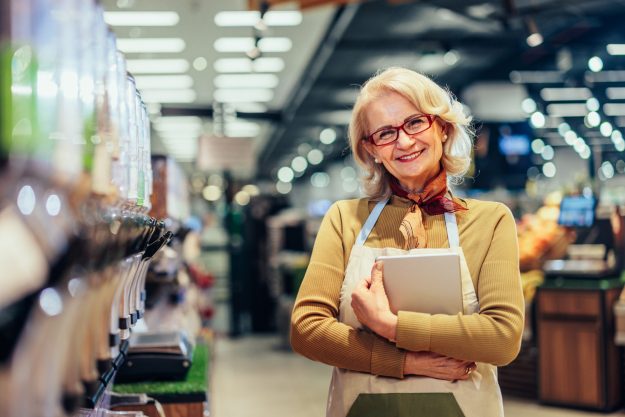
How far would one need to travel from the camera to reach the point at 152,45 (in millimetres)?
10281

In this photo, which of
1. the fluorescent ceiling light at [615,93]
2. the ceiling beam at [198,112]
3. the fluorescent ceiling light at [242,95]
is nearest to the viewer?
the fluorescent ceiling light at [615,93]

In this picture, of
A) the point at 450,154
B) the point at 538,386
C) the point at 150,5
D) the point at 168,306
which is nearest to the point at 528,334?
the point at 538,386

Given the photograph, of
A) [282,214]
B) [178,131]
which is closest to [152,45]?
[282,214]

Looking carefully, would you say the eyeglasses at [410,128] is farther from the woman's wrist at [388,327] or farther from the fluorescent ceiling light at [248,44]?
the fluorescent ceiling light at [248,44]

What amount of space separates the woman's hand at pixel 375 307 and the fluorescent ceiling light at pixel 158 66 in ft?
31.9

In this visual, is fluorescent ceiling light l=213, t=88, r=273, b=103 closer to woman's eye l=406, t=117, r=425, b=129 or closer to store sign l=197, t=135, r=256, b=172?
store sign l=197, t=135, r=256, b=172

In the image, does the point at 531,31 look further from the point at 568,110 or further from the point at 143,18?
the point at 143,18

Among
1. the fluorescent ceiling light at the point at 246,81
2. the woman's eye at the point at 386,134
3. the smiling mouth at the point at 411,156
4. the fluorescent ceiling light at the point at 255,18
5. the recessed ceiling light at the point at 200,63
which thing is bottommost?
the smiling mouth at the point at 411,156

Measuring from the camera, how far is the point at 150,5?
866 cm

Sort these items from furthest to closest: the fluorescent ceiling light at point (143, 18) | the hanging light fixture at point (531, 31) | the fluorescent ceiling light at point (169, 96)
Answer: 1. the fluorescent ceiling light at point (169, 96)
2. the fluorescent ceiling light at point (143, 18)
3. the hanging light fixture at point (531, 31)

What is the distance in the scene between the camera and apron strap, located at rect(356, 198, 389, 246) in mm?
1989

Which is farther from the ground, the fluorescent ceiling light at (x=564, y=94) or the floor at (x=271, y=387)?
the fluorescent ceiling light at (x=564, y=94)

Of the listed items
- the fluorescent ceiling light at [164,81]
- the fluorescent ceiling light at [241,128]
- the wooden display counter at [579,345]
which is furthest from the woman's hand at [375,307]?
the fluorescent ceiling light at [241,128]

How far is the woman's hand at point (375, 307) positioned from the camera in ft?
5.85
